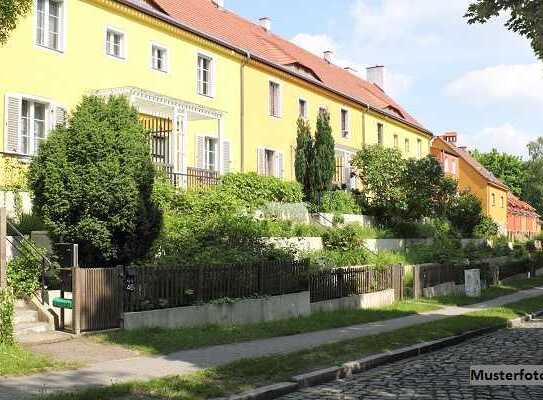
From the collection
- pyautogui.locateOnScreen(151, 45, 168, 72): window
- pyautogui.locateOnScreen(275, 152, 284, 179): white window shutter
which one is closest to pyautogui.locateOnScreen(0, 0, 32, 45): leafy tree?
pyautogui.locateOnScreen(151, 45, 168, 72): window

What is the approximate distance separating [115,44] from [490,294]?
53.4 feet

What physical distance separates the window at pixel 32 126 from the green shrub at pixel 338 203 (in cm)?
1252

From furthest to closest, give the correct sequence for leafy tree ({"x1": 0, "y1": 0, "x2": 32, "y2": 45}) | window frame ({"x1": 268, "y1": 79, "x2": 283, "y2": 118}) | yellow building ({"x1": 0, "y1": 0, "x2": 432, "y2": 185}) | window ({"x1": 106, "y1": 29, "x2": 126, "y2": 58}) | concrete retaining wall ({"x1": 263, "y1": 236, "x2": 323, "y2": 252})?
window frame ({"x1": 268, "y1": 79, "x2": 283, "y2": 118})
window ({"x1": 106, "y1": 29, "x2": 126, "y2": 58})
concrete retaining wall ({"x1": 263, "y1": 236, "x2": 323, "y2": 252})
yellow building ({"x1": 0, "y1": 0, "x2": 432, "y2": 185})
leafy tree ({"x1": 0, "y1": 0, "x2": 32, "y2": 45})

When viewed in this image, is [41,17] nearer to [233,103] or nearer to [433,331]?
[233,103]

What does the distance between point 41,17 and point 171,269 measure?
10033mm

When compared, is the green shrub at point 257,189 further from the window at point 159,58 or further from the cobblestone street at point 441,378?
the cobblestone street at point 441,378

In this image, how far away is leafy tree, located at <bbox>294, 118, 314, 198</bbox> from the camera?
92.2 feet

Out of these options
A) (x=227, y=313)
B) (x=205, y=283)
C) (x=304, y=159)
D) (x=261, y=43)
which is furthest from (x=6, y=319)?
(x=261, y=43)

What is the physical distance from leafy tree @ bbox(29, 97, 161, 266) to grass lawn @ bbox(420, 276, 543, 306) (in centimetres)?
1134

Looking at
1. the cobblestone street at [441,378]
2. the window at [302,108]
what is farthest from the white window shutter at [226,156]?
the cobblestone street at [441,378]

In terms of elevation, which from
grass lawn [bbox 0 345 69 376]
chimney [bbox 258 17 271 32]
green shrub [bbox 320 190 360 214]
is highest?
chimney [bbox 258 17 271 32]

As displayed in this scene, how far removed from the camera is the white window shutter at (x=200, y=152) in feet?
78.7

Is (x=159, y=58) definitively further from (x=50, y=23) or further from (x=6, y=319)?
(x=6, y=319)

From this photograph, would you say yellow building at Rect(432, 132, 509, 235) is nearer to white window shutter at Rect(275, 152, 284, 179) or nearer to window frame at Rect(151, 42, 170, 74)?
white window shutter at Rect(275, 152, 284, 179)
